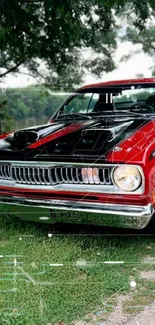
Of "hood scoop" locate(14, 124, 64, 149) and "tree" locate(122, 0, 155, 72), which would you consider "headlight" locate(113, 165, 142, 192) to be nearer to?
"hood scoop" locate(14, 124, 64, 149)

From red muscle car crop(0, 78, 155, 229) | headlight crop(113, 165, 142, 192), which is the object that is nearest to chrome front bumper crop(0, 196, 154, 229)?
red muscle car crop(0, 78, 155, 229)

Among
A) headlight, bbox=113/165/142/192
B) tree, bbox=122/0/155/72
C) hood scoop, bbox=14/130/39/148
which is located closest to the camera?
headlight, bbox=113/165/142/192

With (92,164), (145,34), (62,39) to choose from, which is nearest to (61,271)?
(92,164)

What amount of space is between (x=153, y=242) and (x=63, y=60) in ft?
6.67

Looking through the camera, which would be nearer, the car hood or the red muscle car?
the red muscle car

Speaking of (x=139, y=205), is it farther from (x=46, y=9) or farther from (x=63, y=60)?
(x=46, y=9)

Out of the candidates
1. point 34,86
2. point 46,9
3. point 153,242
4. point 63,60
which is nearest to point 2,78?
point 34,86

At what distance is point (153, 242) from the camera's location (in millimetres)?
2549

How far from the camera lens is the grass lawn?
5.71 ft

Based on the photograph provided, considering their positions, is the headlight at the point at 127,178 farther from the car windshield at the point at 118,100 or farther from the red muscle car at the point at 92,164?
the car windshield at the point at 118,100

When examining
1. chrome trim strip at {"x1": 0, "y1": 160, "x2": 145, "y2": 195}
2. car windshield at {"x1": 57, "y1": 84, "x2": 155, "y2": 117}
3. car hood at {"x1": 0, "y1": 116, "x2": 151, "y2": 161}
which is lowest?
chrome trim strip at {"x1": 0, "y1": 160, "x2": 145, "y2": 195}

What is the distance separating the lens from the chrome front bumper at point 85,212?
212 centimetres

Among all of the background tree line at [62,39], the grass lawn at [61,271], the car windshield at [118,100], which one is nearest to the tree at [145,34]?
the background tree line at [62,39]

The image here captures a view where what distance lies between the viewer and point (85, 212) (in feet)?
7.29
